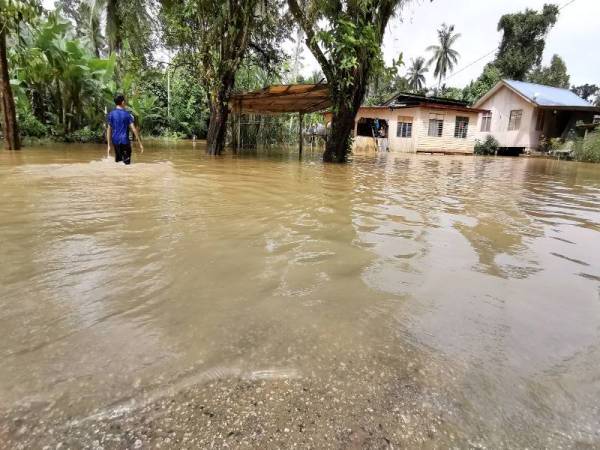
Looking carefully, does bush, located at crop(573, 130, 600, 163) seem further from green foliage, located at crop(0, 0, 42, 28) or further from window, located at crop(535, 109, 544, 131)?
green foliage, located at crop(0, 0, 42, 28)

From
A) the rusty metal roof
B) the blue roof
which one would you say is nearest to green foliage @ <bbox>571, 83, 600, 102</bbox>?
the blue roof

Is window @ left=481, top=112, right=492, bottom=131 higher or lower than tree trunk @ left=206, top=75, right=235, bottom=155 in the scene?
higher

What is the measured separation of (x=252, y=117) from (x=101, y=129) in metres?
6.75

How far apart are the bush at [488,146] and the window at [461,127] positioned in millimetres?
1287

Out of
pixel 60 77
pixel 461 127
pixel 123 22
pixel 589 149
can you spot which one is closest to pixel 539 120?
pixel 461 127

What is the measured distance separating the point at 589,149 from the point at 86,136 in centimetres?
2193

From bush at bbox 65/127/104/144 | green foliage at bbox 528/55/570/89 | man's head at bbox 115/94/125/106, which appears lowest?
bush at bbox 65/127/104/144

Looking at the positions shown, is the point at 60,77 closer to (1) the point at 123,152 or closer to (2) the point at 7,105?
(2) the point at 7,105

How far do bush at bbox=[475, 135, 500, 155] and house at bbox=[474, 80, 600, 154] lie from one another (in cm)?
48

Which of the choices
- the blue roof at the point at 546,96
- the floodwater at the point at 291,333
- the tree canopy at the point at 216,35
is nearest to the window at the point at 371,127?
the blue roof at the point at 546,96

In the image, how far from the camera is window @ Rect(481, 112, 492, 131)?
27.0 m

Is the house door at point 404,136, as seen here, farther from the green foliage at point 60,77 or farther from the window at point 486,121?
the green foliage at point 60,77

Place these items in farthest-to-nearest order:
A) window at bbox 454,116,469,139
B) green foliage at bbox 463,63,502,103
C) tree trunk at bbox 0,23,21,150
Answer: green foliage at bbox 463,63,502,103, window at bbox 454,116,469,139, tree trunk at bbox 0,23,21,150

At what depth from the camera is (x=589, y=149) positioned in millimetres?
17266
